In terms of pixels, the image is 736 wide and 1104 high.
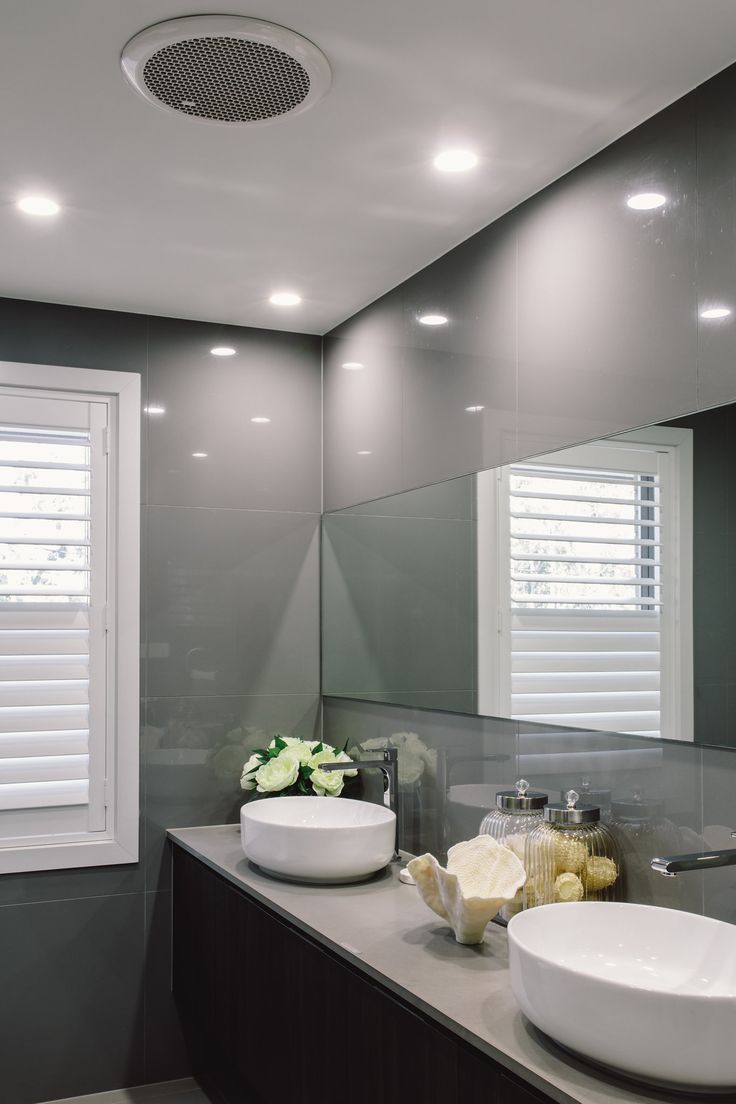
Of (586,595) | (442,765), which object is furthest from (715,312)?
(442,765)

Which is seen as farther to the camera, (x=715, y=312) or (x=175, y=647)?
(x=175, y=647)

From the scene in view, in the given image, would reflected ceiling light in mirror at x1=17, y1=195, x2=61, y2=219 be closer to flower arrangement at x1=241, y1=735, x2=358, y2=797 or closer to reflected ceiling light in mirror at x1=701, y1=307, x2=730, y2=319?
reflected ceiling light in mirror at x1=701, y1=307, x2=730, y2=319

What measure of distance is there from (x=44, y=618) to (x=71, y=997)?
116 centimetres

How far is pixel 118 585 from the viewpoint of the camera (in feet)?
10.7

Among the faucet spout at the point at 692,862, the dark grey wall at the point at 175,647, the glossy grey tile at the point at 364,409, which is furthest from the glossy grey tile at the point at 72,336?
the faucet spout at the point at 692,862

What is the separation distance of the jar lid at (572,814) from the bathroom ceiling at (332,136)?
135 cm

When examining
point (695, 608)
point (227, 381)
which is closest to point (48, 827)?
point (227, 381)

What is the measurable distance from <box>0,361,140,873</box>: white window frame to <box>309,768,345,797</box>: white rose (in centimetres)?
58

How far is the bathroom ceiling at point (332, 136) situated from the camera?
1.71 meters

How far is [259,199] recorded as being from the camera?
241 centimetres

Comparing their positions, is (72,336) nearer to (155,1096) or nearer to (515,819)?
(515,819)

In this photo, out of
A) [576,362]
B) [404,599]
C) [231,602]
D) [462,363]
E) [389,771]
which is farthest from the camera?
[231,602]

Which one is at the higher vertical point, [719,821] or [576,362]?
[576,362]

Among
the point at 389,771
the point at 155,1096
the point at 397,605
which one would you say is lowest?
the point at 155,1096
